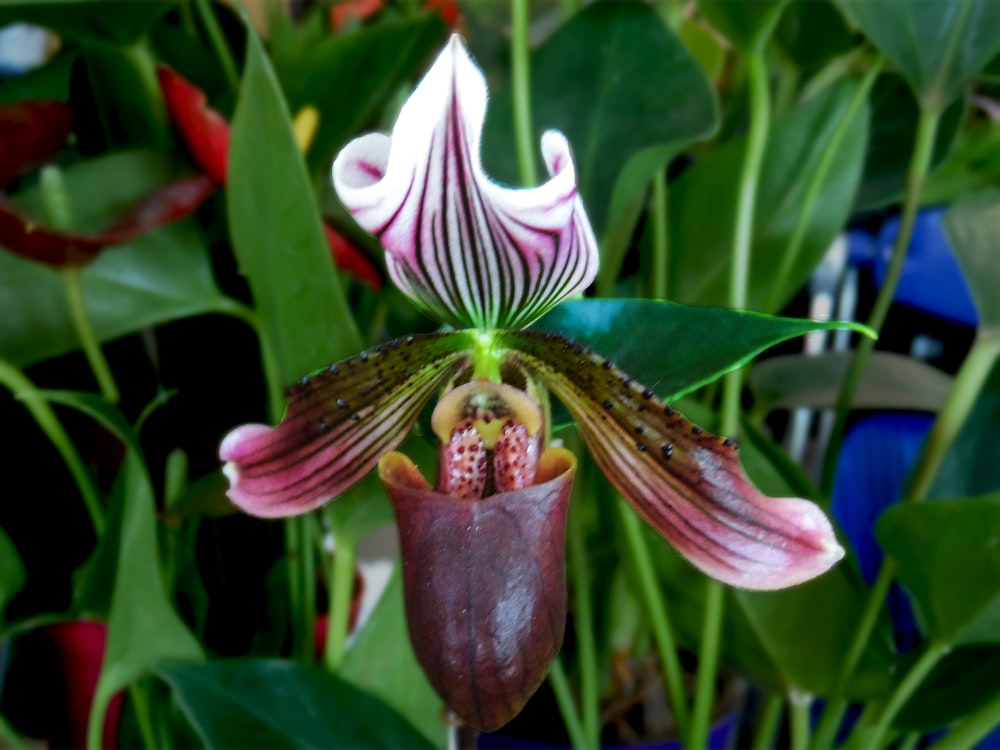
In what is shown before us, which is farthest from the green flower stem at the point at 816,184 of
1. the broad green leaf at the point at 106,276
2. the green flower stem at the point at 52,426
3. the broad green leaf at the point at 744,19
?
the green flower stem at the point at 52,426

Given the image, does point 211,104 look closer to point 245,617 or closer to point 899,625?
point 245,617

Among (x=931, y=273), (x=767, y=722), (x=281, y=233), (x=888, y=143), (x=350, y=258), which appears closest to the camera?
(x=281, y=233)

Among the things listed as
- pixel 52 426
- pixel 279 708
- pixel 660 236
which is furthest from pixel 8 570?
pixel 660 236

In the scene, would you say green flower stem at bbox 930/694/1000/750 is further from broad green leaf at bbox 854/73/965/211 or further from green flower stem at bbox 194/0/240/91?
green flower stem at bbox 194/0/240/91

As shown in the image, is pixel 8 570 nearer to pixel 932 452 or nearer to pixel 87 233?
pixel 87 233

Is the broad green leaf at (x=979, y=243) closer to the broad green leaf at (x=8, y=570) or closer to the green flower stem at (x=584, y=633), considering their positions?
the green flower stem at (x=584, y=633)

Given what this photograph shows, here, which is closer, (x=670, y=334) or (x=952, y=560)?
(x=670, y=334)

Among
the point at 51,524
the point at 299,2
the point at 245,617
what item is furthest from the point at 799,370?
the point at 299,2
